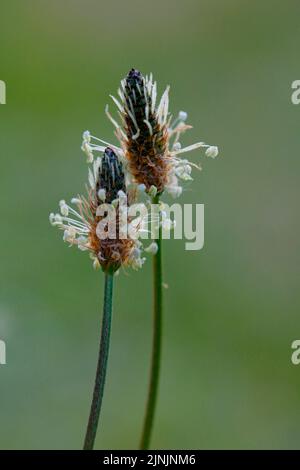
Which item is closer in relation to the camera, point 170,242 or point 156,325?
point 156,325

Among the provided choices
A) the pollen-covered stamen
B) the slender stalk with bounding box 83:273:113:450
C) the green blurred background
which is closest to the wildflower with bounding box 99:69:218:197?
the pollen-covered stamen

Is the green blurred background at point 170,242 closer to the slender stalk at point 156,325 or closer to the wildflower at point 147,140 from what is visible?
the slender stalk at point 156,325

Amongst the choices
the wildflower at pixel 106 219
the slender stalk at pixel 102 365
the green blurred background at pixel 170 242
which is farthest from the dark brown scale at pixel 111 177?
the green blurred background at pixel 170 242

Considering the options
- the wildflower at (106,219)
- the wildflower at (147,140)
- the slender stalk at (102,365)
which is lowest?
the slender stalk at (102,365)

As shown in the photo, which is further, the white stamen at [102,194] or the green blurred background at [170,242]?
the green blurred background at [170,242]

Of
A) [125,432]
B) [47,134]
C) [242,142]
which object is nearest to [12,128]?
[47,134]

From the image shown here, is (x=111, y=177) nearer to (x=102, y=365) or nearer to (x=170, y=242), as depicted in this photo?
(x=102, y=365)

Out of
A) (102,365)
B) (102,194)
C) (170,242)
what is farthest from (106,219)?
(170,242)
